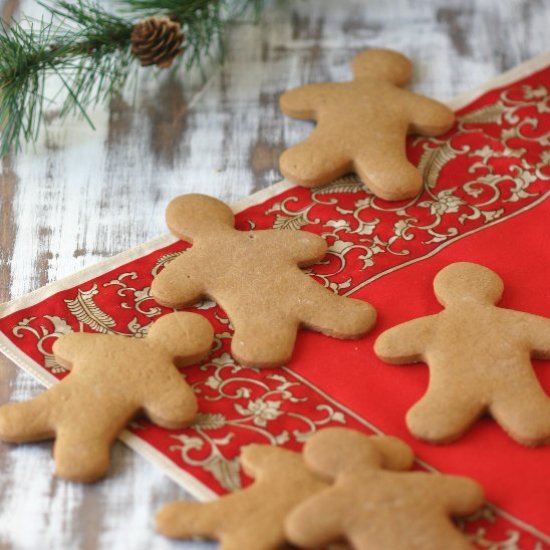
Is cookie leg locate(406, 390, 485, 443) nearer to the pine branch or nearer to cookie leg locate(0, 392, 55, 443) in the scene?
cookie leg locate(0, 392, 55, 443)

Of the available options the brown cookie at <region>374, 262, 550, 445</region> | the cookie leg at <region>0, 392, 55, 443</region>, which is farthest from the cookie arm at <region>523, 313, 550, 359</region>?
the cookie leg at <region>0, 392, 55, 443</region>

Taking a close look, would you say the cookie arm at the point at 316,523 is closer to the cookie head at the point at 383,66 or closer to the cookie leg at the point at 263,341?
the cookie leg at the point at 263,341

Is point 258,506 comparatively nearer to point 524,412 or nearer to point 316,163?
point 524,412

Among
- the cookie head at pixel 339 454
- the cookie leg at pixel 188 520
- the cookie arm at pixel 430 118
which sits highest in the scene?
the cookie arm at pixel 430 118

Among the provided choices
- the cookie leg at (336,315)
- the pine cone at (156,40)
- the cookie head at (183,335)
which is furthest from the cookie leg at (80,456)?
the pine cone at (156,40)

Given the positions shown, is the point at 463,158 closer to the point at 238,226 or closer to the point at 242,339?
the point at 238,226
